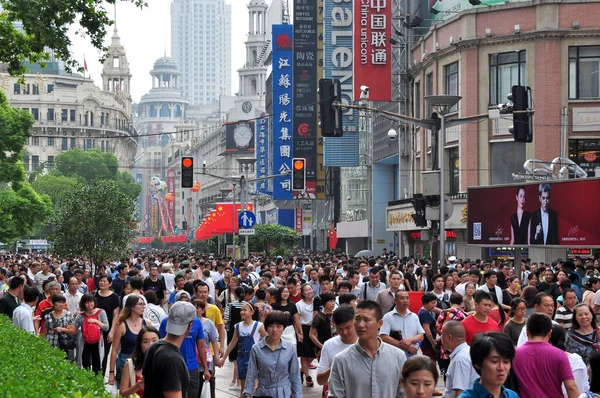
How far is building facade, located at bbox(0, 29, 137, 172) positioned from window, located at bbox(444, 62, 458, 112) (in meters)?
91.4

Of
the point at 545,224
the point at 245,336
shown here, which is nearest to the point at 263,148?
the point at 545,224

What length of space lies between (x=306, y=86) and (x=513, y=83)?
3039cm

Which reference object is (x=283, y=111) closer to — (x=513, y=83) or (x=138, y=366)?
(x=513, y=83)

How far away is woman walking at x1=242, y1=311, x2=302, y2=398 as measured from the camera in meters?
9.91

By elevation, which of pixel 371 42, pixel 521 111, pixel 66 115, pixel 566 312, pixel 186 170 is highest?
pixel 66 115

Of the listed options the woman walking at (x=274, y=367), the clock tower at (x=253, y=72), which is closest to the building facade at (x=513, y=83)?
the woman walking at (x=274, y=367)

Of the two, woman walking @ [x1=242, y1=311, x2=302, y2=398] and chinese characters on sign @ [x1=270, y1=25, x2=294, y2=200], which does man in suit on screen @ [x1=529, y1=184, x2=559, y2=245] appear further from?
chinese characters on sign @ [x1=270, y1=25, x2=294, y2=200]

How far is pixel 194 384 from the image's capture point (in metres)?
11.2

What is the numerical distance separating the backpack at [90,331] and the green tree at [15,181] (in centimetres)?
2672

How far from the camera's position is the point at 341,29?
189 ft

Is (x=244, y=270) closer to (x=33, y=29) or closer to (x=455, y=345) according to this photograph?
(x=33, y=29)

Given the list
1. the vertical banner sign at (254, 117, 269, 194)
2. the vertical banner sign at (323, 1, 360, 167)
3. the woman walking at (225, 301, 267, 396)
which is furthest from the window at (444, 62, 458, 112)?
the vertical banner sign at (254, 117, 269, 194)

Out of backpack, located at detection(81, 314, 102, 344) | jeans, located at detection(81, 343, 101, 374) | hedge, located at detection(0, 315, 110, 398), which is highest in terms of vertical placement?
hedge, located at detection(0, 315, 110, 398)

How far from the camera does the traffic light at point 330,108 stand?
852 inches
